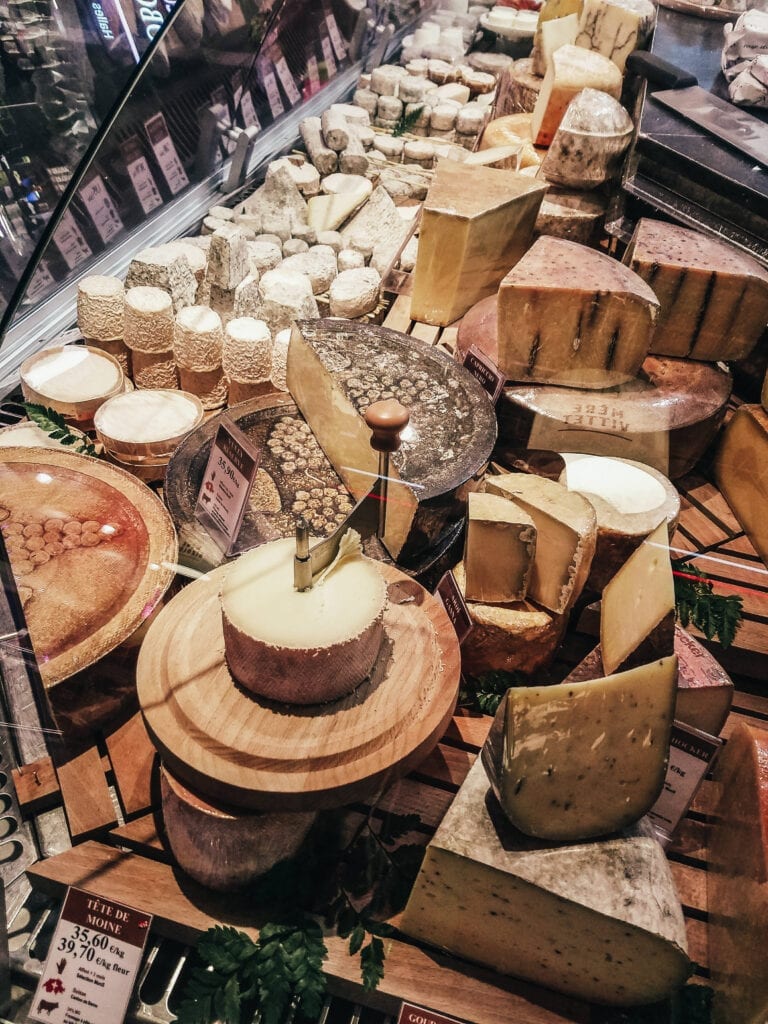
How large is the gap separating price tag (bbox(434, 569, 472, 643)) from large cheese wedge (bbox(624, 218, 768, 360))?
1.01 meters

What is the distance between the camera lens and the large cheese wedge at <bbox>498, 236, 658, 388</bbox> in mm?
1747

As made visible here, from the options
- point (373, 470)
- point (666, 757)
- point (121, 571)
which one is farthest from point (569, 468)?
point (121, 571)

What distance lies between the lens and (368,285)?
232cm

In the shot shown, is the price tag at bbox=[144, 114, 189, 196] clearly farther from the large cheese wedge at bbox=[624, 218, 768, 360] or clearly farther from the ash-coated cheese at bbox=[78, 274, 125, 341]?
the large cheese wedge at bbox=[624, 218, 768, 360]

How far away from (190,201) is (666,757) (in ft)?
7.66

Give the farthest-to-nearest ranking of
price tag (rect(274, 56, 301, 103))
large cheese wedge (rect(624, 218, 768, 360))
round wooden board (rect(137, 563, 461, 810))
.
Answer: price tag (rect(274, 56, 301, 103)) < large cheese wedge (rect(624, 218, 768, 360)) < round wooden board (rect(137, 563, 461, 810))

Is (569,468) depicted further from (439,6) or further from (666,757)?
(439,6)

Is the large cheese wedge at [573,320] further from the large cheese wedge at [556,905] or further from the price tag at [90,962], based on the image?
the price tag at [90,962]

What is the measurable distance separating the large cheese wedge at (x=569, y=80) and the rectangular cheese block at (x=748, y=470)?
1.47 meters

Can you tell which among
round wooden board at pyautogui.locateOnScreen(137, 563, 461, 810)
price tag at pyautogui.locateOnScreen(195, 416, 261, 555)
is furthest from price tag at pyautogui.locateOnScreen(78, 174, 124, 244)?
round wooden board at pyautogui.locateOnScreen(137, 563, 461, 810)

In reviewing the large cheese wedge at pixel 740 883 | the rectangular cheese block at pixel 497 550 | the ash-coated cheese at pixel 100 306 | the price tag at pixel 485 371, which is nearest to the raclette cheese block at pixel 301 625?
the rectangular cheese block at pixel 497 550

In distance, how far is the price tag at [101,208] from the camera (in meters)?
1.98

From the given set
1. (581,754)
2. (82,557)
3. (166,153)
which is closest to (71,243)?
(166,153)

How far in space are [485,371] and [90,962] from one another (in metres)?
1.47
